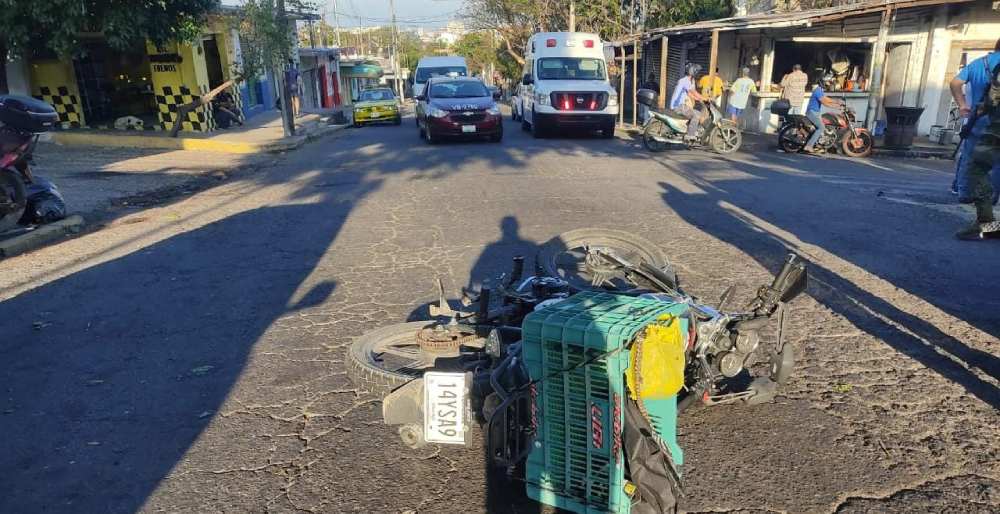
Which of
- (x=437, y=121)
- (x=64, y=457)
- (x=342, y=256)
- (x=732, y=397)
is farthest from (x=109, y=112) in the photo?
(x=732, y=397)

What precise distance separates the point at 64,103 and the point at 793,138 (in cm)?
1915

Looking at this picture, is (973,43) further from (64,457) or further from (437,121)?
(64,457)

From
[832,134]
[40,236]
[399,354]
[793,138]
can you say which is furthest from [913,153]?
[40,236]

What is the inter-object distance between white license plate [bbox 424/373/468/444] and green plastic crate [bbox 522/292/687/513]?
36 centimetres

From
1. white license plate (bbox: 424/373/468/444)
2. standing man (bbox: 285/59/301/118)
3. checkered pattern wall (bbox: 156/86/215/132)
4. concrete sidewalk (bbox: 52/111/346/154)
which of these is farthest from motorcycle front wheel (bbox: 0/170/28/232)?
checkered pattern wall (bbox: 156/86/215/132)

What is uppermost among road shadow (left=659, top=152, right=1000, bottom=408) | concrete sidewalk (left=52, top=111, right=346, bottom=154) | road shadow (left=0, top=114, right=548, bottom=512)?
concrete sidewalk (left=52, top=111, right=346, bottom=154)

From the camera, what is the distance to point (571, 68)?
18.2m

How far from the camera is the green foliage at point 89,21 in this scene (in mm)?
12750

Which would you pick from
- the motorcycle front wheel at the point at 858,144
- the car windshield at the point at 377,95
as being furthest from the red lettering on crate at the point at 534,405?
the car windshield at the point at 377,95

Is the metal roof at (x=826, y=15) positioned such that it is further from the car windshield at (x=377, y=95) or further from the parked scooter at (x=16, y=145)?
the parked scooter at (x=16, y=145)

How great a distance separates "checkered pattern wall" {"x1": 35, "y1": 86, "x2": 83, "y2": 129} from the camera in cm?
1880

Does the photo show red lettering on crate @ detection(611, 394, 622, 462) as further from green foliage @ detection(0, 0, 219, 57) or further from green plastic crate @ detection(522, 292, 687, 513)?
green foliage @ detection(0, 0, 219, 57)

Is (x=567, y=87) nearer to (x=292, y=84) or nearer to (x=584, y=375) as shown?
(x=292, y=84)

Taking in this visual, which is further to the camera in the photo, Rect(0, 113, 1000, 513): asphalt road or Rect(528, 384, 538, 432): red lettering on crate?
Rect(0, 113, 1000, 513): asphalt road
